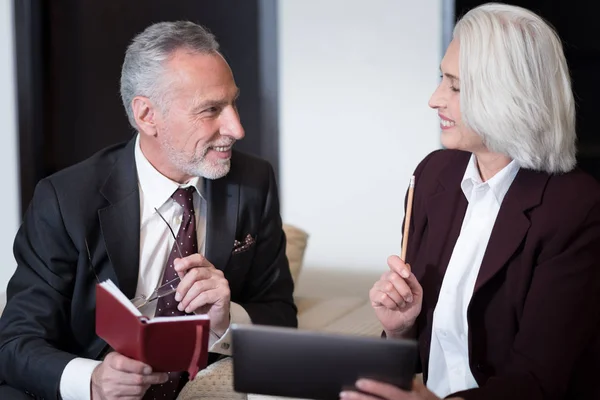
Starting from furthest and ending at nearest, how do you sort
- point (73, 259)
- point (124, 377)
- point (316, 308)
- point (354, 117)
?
point (354, 117)
point (316, 308)
point (73, 259)
point (124, 377)

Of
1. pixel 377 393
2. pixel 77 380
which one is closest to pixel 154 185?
pixel 77 380

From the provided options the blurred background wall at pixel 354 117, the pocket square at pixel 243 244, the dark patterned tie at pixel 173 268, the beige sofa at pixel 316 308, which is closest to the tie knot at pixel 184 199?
the dark patterned tie at pixel 173 268

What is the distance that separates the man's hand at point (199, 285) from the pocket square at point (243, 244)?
19cm

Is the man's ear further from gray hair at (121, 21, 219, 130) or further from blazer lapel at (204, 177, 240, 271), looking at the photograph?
blazer lapel at (204, 177, 240, 271)

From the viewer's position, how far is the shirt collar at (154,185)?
2115 mm

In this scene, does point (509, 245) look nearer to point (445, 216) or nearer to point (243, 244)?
point (445, 216)

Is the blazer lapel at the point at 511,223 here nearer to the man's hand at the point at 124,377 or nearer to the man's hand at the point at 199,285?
the man's hand at the point at 199,285

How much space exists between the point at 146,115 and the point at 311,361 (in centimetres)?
85

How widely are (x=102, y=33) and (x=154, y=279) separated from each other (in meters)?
2.33

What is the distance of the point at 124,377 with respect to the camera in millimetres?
1739

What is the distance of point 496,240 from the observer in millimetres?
1817

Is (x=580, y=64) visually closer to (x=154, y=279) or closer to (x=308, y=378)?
(x=154, y=279)

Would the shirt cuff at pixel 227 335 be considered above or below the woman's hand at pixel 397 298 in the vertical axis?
below

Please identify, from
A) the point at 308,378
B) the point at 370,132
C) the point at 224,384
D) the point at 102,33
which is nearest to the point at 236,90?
the point at 224,384
